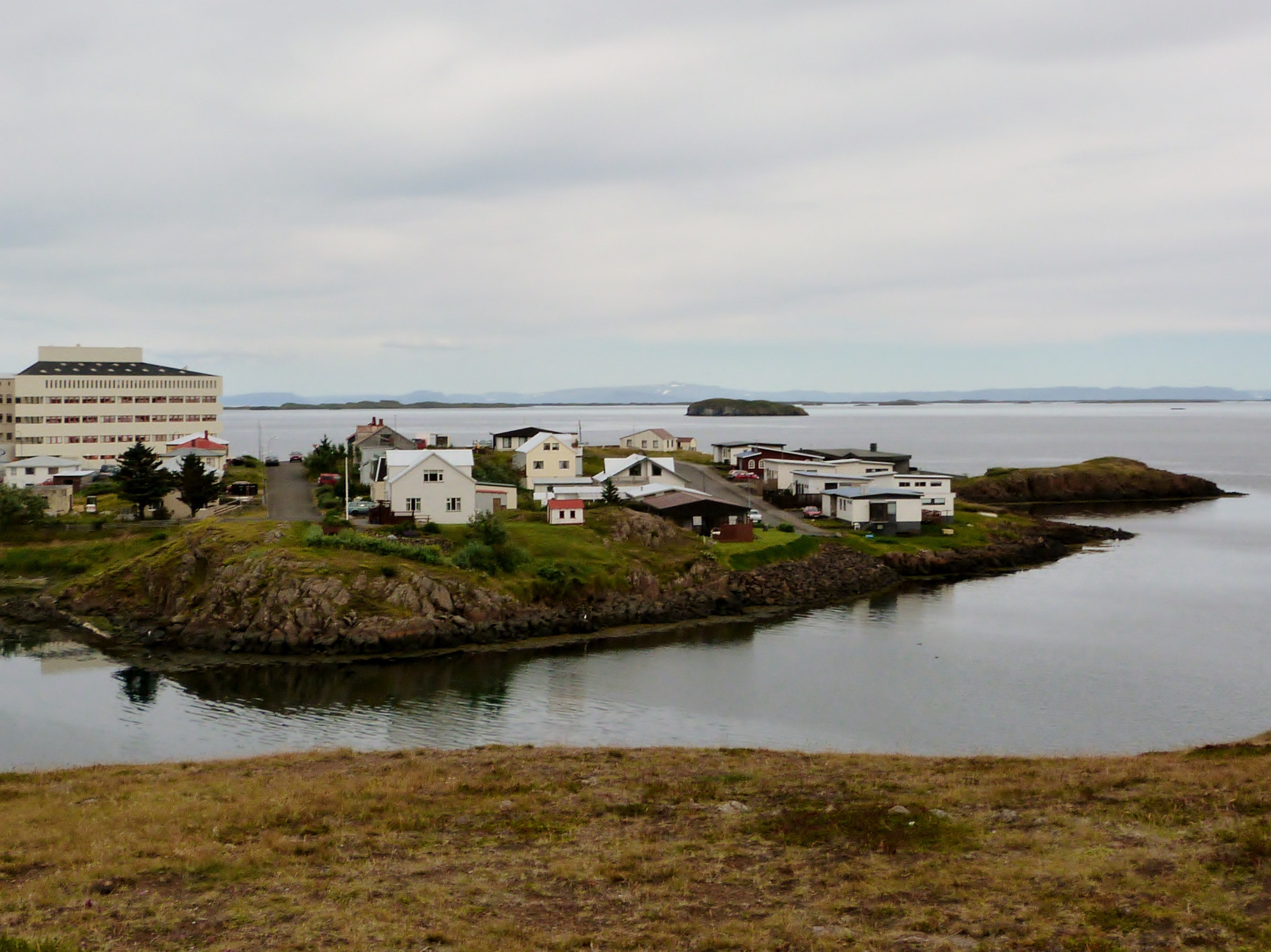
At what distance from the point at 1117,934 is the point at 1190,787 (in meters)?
7.76

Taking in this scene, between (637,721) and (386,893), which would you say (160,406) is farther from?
(386,893)

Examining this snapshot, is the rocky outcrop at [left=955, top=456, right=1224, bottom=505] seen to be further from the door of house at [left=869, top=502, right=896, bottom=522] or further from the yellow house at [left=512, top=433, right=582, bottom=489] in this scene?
the yellow house at [left=512, top=433, right=582, bottom=489]

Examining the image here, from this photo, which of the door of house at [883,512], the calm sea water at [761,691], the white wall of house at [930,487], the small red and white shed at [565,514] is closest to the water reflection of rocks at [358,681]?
the calm sea water at [761,691]

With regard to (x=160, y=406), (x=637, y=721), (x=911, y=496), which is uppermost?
(x=160, y=406)

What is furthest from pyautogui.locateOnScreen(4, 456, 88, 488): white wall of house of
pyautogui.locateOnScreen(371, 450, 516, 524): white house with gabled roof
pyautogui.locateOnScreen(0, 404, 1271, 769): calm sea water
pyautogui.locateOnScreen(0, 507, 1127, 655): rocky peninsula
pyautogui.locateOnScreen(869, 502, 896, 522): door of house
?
pyautogui.locateOnScreen(869, 502, 896, 522): door of house

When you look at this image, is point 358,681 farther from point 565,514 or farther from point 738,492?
point 738,492

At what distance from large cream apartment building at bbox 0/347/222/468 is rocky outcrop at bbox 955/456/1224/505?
8395cm

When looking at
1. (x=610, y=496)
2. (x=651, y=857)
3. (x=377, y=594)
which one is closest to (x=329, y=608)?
(x=377, y=594)

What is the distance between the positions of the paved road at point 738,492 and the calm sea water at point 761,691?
603 inches

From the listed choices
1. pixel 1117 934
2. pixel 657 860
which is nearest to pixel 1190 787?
pixel 1117 934

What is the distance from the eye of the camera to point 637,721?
34469mm

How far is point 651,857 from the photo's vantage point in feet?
56.1

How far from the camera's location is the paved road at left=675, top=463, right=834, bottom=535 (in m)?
70.2

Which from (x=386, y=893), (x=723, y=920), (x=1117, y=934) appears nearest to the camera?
(x=1117, y=934)
